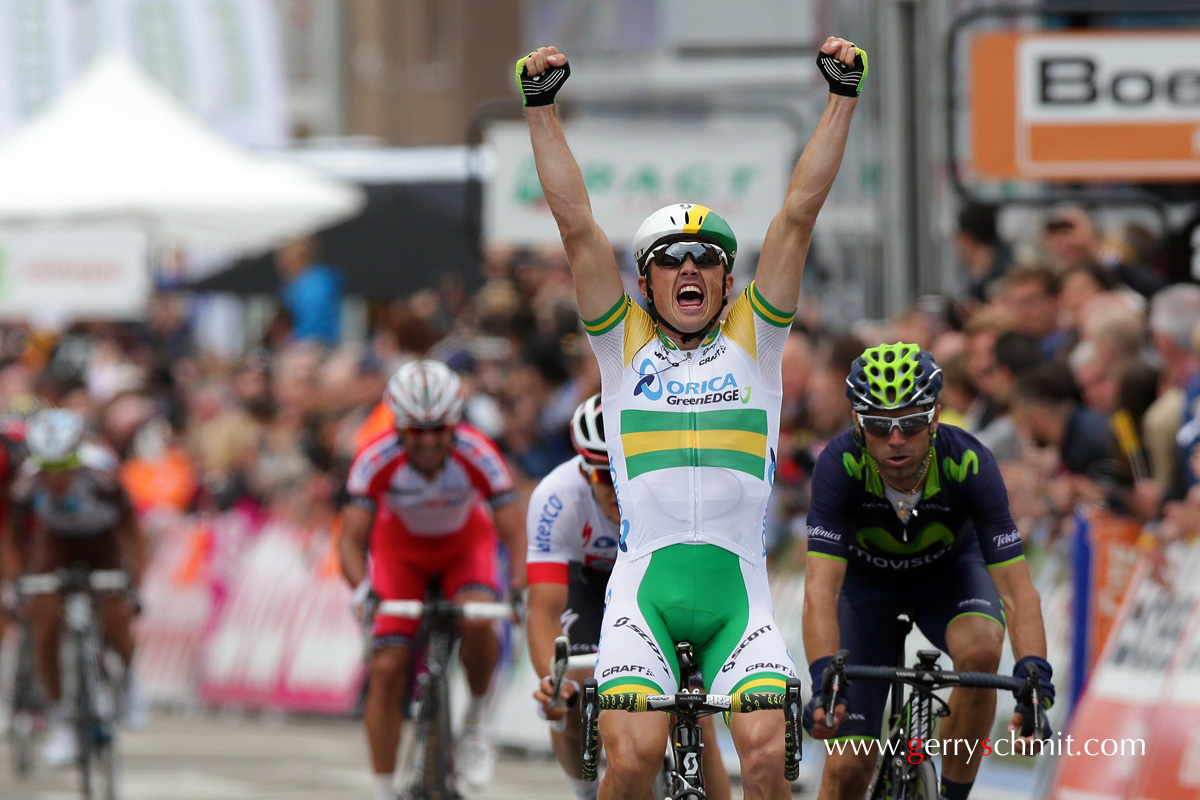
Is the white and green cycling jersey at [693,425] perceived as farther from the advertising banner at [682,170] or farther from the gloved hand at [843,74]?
the advertising banner at [682,170]

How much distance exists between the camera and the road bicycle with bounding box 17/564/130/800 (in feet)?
38.3

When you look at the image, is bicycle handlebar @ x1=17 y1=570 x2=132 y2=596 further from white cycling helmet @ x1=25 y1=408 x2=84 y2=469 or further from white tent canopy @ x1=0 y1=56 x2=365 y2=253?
white tent canopy @ x1=0 y1=56 x2=365 y2=253

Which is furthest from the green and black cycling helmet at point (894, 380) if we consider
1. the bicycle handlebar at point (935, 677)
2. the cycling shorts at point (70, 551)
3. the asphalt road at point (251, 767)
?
the cycling shorts at point (70, 551)

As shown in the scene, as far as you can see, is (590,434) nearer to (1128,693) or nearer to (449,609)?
(449,609)

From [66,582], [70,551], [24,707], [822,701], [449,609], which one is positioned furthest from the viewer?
[24,707]

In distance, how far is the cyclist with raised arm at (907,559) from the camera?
6.84 meters

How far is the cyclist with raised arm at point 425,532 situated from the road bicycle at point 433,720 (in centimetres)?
17

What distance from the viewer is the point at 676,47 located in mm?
17359

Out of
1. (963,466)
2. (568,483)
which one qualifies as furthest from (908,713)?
(568,483)

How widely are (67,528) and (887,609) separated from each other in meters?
7.17

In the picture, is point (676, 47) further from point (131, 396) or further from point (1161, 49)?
point (1161, 49)

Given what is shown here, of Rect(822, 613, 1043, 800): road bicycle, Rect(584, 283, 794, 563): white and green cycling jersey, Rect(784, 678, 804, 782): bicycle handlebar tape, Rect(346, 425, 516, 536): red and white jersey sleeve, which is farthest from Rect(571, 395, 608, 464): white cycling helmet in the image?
Rect(346, 425, 516, 536): red and white jersey sleeve

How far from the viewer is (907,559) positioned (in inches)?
292

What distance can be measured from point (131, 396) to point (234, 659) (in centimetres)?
355
